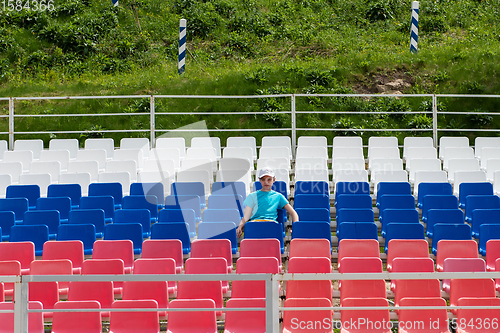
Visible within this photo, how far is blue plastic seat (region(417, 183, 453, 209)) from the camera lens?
Result: 7.46 metres

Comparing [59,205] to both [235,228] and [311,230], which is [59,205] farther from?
[311,230]

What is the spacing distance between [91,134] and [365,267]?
854 centimetres

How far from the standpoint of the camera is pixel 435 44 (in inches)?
621

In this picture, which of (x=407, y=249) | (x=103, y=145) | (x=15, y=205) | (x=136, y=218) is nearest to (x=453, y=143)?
(x=407, y=249)

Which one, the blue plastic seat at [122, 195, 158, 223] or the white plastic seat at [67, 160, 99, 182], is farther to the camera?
the white plastic seat at [67, 160, 99, 182]

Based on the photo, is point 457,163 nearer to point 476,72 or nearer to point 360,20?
point 476,72

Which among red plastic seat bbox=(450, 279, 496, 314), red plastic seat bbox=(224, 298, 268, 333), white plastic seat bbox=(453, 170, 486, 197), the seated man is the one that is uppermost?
white plastic seat bbox=(453, 170, 486, 197)

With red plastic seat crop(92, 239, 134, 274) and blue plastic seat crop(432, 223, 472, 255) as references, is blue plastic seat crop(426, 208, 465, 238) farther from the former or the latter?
red plastic seat crop(92, 239, 134, 274)

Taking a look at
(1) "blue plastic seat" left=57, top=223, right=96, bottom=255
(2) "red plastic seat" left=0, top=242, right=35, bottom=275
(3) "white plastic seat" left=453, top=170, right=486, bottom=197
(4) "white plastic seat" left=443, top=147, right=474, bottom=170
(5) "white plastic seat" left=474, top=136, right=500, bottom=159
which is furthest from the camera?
(5) "white plastic seat" left=474, top=136, right=500, bottom=159

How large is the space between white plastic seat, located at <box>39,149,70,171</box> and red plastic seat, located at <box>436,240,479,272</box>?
609 centimetres

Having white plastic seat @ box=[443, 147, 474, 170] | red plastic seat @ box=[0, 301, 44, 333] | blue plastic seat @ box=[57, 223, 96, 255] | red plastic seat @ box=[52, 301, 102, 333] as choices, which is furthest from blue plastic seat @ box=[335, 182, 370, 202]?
red plastic seat @ box=[0, 301, 44, 333]

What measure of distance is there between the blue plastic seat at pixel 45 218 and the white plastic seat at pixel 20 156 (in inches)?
106

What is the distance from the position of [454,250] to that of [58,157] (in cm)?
640

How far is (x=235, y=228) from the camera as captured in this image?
6168mm
